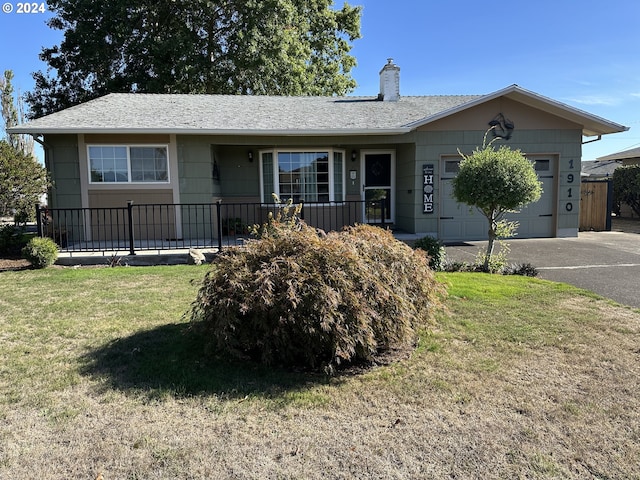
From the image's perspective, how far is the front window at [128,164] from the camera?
10766 mm

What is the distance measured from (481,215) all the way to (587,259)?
3501 mm

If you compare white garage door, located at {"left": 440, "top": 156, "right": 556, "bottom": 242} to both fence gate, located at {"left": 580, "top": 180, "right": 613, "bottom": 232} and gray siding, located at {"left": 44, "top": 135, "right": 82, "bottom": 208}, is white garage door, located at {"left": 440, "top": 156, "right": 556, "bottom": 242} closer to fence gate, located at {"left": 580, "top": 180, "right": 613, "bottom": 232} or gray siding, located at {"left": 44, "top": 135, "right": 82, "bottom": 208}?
fence gate, located at {"left": 580, "top": 180, "right": 613, "bottom": 232}

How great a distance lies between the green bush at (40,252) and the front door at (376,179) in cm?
807

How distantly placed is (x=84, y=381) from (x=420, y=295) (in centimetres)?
309

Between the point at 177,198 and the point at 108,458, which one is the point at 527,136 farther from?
the point at 108,458

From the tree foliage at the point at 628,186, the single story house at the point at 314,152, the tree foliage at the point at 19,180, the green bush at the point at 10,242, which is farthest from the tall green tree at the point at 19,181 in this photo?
the tree foliage at the point at 628,186

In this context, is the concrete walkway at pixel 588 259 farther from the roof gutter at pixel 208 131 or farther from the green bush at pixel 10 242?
the green bush at pixel 10 242

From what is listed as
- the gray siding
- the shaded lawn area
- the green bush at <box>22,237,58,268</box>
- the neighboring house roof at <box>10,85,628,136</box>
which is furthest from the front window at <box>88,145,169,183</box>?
the shaded lawn area

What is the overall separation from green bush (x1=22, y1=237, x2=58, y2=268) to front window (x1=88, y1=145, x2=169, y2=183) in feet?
9.74

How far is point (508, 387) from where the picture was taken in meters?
3.42

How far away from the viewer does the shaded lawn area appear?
2.50 metres

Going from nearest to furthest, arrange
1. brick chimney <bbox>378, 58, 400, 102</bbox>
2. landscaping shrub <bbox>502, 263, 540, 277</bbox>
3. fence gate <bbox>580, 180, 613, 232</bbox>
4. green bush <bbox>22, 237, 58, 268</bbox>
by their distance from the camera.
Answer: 1. landscaping shrub <bbox>502, 263, 540, 277</bbox>
2. green bush <bbox>22, 237, 58, 268</bbox>
3. brick chimney <bbox>378, 58, 400, 102</bbox>
4. fence gate <bbox>580, 180, 613, 232</bbox>

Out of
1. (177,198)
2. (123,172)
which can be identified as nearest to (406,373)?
(177,198)

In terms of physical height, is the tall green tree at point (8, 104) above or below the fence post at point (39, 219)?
above
